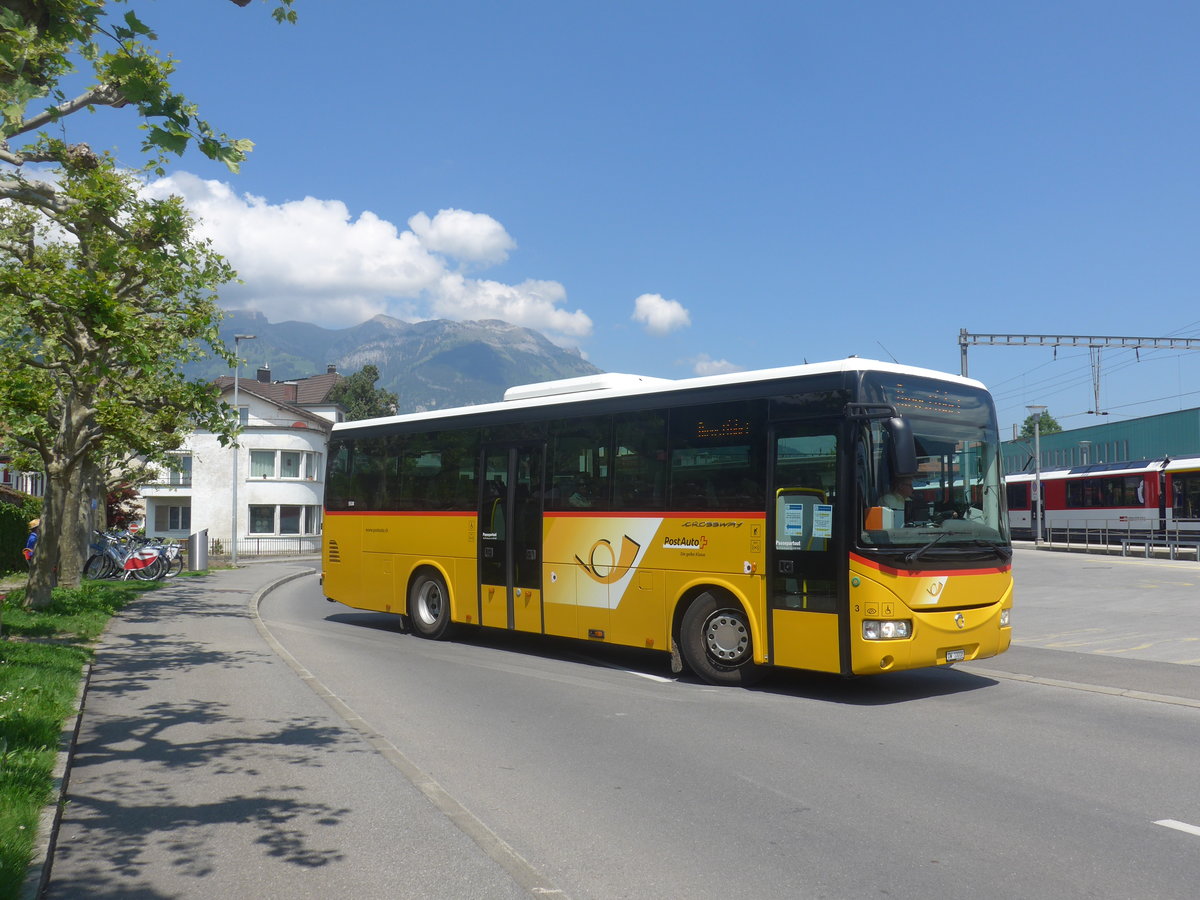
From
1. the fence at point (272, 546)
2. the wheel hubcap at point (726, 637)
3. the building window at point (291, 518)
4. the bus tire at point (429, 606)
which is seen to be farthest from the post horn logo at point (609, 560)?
the building window at point (291, 518)

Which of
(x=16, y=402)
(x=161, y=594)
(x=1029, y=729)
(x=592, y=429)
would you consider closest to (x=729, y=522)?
(x=592, y=429)

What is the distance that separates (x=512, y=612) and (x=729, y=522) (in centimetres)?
406

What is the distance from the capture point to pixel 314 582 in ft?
101

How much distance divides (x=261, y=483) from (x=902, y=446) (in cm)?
5235

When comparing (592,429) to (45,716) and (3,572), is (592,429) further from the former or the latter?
(3,572)

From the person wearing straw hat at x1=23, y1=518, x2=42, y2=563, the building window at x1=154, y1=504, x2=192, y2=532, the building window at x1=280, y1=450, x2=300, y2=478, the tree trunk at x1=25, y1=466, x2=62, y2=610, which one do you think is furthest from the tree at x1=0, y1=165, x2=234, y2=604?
the building window at x1=154, y1=504, x2=192, y2=532

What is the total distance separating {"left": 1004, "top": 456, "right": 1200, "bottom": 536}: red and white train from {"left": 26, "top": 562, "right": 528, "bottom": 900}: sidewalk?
38.5 meters

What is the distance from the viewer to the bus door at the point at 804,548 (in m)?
9.74

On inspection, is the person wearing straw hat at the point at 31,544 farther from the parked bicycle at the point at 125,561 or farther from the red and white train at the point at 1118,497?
the red and white train at the point at 1118,497

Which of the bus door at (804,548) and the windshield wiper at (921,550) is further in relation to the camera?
the bus door at (804,548)

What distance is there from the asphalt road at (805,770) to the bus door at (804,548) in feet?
1.75

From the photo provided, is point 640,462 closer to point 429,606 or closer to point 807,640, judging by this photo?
point 807,640

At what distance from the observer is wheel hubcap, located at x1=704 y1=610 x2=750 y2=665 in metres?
10.7

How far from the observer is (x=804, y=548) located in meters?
9.99
